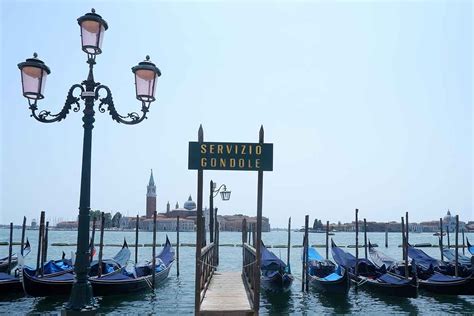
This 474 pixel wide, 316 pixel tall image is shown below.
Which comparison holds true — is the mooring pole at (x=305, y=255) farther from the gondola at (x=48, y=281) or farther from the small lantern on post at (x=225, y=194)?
the gondola at (x=48, y=281)

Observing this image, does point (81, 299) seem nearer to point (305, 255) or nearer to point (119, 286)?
point (119, 286)

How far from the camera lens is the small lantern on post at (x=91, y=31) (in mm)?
5293

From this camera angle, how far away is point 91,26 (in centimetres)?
533

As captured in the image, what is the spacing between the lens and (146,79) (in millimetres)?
5633

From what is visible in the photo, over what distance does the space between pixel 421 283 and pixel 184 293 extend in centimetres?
819

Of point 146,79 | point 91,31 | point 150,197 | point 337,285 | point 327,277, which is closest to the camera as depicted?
point 91,31

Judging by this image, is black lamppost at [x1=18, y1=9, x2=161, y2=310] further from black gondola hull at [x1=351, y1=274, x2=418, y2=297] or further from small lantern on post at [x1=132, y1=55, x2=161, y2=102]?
black gondola hull at [x1=351, y1=274, x2=418, y2=297]

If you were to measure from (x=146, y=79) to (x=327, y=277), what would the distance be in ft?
40.2

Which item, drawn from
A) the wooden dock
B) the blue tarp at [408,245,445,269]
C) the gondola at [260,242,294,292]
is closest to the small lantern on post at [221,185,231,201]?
the gondola at [260,242,294,292]

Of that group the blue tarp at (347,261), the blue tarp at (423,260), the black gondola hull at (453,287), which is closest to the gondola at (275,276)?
the blue tarp at (347,261)

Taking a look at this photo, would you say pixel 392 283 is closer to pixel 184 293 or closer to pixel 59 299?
pixel 184 293

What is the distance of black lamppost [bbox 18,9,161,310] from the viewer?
201 inches

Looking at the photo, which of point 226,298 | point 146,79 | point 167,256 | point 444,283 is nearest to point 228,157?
point 146,79

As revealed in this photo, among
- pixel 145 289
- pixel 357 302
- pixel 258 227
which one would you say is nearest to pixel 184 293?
pixel 145 289
